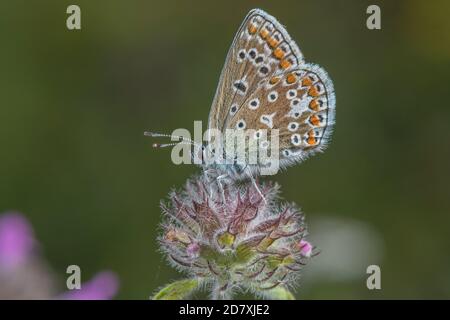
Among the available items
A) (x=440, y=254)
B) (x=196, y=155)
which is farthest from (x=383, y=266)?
(x=196, y=155)

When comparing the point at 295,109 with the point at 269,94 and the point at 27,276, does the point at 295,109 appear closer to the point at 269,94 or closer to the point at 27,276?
the point at 269,94

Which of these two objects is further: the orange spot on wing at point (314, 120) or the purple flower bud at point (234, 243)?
the orange spot on wing at point (314, 120)

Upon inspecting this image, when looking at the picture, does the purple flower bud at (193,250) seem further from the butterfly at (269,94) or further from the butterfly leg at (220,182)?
the butterfly at (269,94)

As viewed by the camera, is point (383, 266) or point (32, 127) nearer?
point (383, 266)

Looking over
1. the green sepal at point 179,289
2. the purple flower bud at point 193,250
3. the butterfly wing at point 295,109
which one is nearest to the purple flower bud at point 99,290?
the green sepal at point 179,289

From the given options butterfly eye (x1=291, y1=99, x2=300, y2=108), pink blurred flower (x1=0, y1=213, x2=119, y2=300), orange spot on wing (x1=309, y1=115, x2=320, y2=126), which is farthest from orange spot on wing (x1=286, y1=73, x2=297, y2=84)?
pink blurred flower (x1=0, y1=213, x2=119, y2=300)

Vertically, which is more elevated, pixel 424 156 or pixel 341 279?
pixel 424 156

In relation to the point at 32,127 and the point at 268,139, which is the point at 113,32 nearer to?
the point at 32,127
